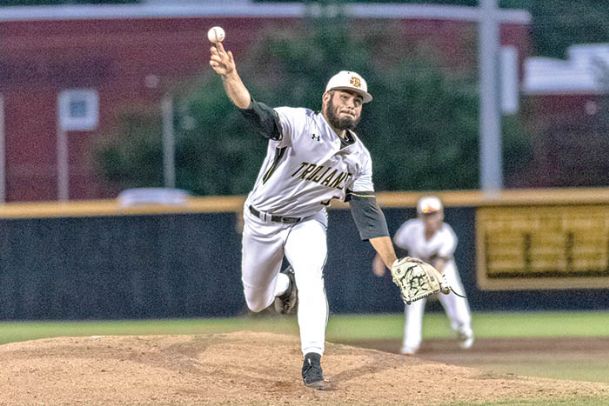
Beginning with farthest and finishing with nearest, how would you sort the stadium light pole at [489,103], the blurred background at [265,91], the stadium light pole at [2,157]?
the stadium light pole at [2,157]
the blurred background at [265,91]
the stadium light pole at [489,103]

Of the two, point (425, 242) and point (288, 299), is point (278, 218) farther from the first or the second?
point (425, 242)

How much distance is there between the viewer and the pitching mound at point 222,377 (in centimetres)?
Result: 714

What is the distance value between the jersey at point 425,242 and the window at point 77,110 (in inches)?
1005

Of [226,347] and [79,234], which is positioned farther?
[79,234]

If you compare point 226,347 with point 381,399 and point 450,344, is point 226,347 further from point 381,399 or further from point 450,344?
point 450,344

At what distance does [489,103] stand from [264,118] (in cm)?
1168

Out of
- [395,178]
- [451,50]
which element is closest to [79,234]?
[395,178]

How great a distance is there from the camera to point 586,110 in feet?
126

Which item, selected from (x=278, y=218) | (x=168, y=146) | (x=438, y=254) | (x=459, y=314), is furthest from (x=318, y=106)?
(x=278, y=218)

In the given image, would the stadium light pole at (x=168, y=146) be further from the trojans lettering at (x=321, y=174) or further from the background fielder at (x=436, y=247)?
the trojans lettering at (x=321, y=174)

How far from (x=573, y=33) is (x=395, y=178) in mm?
7990

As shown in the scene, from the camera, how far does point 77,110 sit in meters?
37.2

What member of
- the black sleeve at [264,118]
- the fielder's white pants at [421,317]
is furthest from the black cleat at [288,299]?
the fielder's white pants at [421,317]

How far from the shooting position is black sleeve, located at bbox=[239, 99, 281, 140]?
716 centimetres
